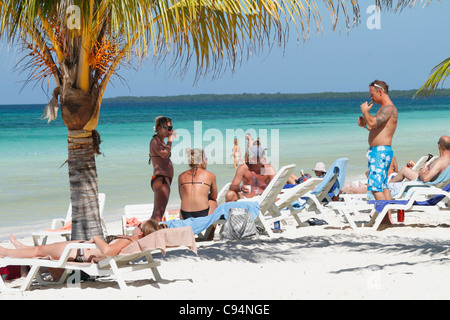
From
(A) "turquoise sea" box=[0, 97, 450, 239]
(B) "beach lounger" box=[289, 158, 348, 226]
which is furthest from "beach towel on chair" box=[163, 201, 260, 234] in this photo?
(A) "turquoise sea" box=[0, 97, 450, 239]

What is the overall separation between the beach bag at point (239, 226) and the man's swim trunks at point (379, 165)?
→ 1585 mm

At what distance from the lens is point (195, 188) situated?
6.93 meters

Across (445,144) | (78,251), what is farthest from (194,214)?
(445,144)

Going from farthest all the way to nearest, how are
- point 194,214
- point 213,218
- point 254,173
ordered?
point 254,173 < point 194,214 < point 213,218

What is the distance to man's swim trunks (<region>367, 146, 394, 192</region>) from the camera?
7.32 metres

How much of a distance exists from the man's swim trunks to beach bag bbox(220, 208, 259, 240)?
5.20ft

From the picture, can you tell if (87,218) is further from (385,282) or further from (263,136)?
(263,136)

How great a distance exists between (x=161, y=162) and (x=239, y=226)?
125 cm

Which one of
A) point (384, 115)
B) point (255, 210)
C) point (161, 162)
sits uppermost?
point (384, 115)

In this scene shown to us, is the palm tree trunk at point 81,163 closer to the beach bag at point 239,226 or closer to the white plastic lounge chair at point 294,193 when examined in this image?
the beach bag at point 239,226

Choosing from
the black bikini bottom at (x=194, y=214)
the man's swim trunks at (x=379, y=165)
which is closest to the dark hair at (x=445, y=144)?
the man's swim trunks at (x=379, y=165)

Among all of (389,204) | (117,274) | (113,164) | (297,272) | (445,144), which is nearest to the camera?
(117,274)

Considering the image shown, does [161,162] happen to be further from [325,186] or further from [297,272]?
[297,272]

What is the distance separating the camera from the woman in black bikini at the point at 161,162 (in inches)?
285
